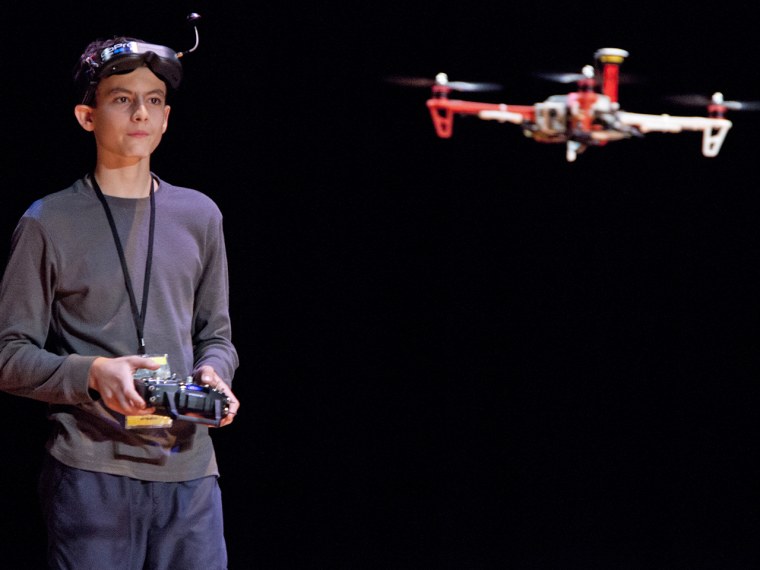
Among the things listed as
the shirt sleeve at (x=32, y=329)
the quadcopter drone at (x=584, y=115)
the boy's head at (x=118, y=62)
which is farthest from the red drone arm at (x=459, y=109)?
the shirt sleeve at (x=32, y=329)

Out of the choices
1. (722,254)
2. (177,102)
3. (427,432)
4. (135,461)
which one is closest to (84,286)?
(135,461)

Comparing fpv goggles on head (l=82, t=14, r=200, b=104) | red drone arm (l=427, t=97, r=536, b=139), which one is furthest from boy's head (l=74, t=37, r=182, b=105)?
red drone arm (l=427, t=97, r=536, b=139)

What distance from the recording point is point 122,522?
2006mm

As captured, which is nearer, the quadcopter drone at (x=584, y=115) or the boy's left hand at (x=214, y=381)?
the quadcopter drone at (x=584, y=115)

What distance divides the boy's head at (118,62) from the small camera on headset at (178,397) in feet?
1.80

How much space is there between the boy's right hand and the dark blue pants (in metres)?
0.18

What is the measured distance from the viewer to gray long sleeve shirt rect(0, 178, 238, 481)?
198 centimetres

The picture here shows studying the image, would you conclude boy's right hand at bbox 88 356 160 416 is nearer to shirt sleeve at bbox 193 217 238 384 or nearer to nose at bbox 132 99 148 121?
shirt sleeve at bbox 193 217 238 384

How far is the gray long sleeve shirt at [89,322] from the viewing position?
198 cm

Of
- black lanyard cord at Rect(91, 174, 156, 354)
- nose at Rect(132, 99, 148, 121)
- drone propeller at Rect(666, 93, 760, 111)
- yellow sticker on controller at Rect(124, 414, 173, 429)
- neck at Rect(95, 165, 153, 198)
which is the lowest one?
yellow sticker on controller at Rect(124, 414, 173, 429)

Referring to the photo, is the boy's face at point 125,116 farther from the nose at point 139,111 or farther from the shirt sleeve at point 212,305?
the shirt sleeve at point 212,305

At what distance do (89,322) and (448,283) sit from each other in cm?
151

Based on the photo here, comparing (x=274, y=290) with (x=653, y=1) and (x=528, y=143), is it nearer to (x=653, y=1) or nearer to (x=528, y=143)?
(x=528, y=143)

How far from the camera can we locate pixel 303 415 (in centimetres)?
346
